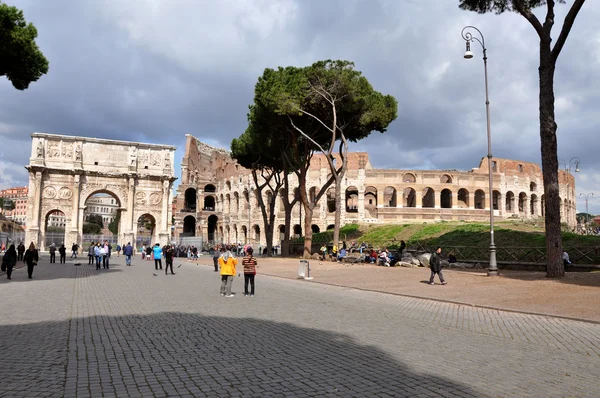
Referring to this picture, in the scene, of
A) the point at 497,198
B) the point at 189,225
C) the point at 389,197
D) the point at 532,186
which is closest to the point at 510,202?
the point at 497,198

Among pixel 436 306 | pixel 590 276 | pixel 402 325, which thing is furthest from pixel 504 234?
pixel 402 325

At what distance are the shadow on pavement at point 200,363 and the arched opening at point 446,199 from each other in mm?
42314

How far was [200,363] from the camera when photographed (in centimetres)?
457

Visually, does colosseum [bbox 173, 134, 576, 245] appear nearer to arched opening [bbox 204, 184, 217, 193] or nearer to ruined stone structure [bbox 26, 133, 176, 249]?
ruined stone structure [bbox 26, 133, 176, 249]

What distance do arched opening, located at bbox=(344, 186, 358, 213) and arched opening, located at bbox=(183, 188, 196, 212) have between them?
21835 mm

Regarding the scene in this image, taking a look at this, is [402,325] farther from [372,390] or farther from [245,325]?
[372,390]

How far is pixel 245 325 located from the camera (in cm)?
676

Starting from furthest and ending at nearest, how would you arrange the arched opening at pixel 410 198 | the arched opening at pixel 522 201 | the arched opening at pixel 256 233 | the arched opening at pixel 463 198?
the arched opening at pixel 256 233, the arched opening at pixel 522 201, the arched opening at pixel 410 198, the arched opening at pixel 463 198

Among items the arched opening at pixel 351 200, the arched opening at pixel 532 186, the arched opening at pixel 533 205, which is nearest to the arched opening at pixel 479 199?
the arched opening at pixel 533 205

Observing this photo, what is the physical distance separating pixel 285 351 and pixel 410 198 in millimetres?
44399

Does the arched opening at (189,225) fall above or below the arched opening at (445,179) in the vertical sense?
below

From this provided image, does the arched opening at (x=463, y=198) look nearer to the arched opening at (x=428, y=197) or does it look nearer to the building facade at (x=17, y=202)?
the arched opening at (x=428, y=197)

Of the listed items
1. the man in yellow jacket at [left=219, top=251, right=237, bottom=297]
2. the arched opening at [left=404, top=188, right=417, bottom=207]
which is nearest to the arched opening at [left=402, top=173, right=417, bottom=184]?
the arched opening at [left=404, top=188, right=417, bottom=207]

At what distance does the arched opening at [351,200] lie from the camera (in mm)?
46969
